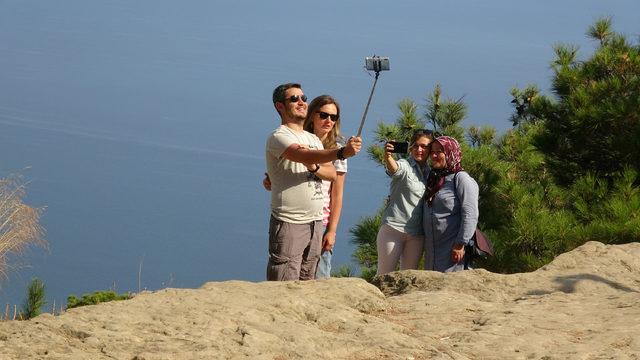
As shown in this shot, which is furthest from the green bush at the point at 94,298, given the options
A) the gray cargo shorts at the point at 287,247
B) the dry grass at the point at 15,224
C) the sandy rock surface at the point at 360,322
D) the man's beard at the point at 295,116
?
the sandy rock surface at the point at 360,322

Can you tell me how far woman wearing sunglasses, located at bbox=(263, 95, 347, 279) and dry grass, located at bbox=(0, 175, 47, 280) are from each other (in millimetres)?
2757

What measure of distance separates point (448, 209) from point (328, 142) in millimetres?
842

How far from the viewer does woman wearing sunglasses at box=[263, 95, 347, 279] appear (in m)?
6.52

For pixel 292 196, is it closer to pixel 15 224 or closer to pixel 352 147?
pixel 352 147

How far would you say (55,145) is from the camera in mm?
80875

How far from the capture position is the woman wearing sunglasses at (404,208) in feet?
23.3

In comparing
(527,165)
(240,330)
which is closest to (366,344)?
(240,330)

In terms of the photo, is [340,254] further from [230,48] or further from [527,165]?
[230,48]

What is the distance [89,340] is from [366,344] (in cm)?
102

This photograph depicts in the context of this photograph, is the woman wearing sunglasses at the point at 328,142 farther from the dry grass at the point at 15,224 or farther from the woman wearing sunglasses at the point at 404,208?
the dry grass at the point at 15,224

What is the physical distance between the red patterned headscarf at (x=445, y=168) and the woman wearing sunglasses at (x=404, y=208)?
6 centimetres

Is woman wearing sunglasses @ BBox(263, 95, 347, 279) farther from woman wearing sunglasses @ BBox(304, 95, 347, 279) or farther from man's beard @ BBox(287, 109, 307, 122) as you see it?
man's beard @ BBox(287, 109, 307, 122)

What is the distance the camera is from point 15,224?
8898 millimetres

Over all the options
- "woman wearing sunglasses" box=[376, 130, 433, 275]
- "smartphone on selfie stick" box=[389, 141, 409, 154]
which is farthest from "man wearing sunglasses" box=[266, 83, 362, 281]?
"woman wearing sunglasses" box=[376, 130, 433, 275]
